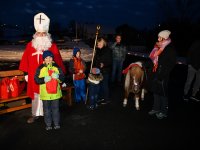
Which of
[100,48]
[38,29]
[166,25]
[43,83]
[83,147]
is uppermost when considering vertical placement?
[166,25]

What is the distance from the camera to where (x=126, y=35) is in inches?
1470

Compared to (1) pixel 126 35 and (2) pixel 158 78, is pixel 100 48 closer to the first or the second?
(2) pixel 158 78

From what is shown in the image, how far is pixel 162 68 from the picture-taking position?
5875mm

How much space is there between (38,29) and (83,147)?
294 centimetres

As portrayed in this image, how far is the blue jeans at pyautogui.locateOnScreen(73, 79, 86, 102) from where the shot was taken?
7278 millimetres

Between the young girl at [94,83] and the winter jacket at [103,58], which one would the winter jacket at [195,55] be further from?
the young girl at [94,83]

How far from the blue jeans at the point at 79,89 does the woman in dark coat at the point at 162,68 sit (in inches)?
91.0

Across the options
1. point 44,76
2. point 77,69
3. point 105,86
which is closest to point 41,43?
point 44,76

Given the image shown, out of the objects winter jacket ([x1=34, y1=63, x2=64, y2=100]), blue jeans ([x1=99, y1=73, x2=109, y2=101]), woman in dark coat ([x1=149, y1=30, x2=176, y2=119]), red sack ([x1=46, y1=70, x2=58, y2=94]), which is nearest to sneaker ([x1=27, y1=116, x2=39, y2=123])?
winter jacket ([x1=34, y1=63, x2=64, y2=100])

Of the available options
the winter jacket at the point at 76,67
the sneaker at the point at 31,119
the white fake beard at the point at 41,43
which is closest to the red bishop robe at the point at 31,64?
the white fake beard at the point at 41,43

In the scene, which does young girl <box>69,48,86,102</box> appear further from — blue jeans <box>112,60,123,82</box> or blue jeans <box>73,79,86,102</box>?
blue jeans <box>112,60,123,82</box>

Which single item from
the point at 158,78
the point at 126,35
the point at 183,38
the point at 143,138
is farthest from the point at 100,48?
the point at 126,35

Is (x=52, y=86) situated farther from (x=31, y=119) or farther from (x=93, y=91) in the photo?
(x=93, y=91)

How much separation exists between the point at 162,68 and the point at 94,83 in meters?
1.94
